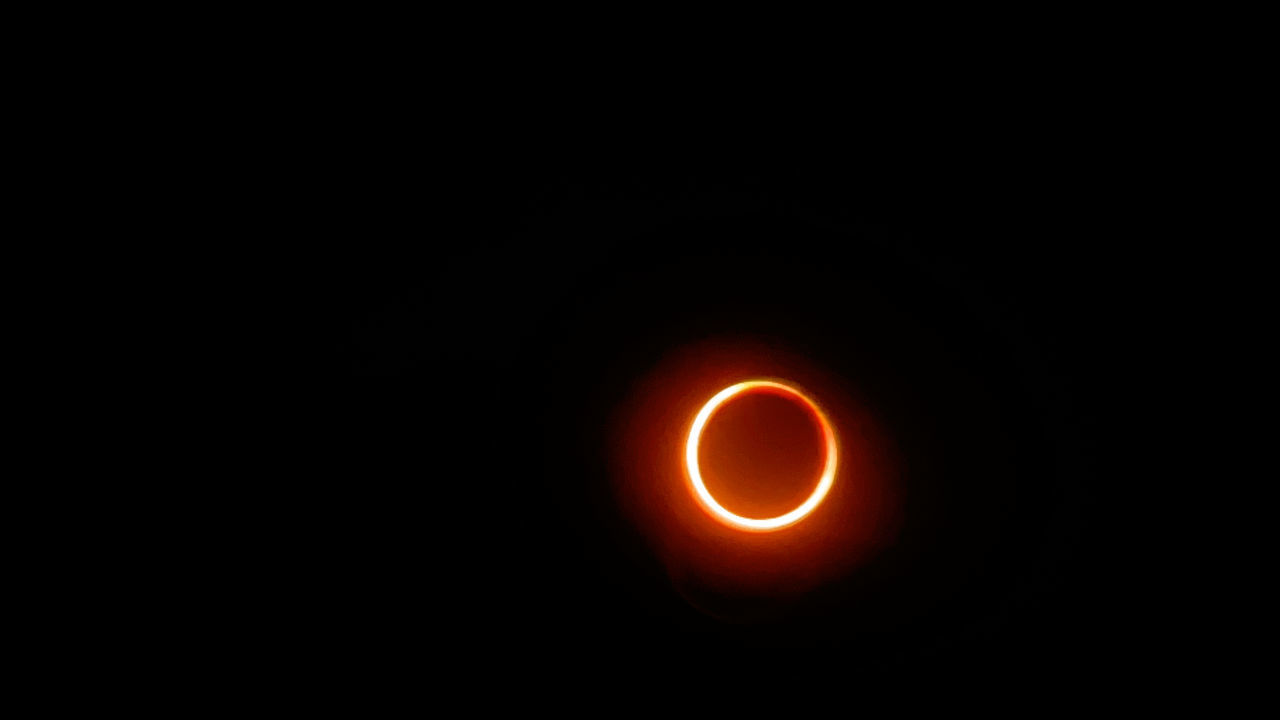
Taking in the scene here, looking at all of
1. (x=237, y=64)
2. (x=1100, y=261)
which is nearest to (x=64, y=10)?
(x=237, y=64)

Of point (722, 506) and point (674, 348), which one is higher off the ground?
point (674, 348)

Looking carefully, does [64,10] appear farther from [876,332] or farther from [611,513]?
[876,332]

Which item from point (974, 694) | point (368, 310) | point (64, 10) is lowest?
point (974, 694)

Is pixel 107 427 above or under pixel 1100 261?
under
